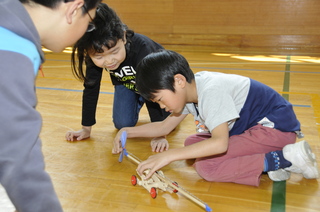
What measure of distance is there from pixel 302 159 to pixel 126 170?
708mm

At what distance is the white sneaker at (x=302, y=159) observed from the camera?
1352mm

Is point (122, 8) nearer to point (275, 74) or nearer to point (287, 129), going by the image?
point (275, 74)

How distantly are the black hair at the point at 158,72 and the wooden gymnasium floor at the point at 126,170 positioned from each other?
0.38 meters

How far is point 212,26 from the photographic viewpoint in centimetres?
508

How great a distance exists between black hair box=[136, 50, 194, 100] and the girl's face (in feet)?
0.97

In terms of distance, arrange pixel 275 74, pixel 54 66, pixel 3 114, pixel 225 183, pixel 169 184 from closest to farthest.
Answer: pixel 3 114 → pixel 169 184 → pixel 225 183 → pixel 275 74 → pixel 54 66

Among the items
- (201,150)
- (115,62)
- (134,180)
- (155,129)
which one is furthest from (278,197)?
(115,62)

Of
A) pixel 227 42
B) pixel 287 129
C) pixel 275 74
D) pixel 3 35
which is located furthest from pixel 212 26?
pixel 3 35

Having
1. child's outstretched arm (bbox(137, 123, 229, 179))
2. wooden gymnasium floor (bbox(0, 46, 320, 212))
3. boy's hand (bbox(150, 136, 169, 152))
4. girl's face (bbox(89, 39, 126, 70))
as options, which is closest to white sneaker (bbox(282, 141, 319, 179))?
wooden gymnasium floor (bbox(0, 46, 320, 212))

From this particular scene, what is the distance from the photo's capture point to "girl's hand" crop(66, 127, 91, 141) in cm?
187

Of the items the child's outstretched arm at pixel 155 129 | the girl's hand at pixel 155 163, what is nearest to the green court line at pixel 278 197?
the girl's hand at pixel 155 163

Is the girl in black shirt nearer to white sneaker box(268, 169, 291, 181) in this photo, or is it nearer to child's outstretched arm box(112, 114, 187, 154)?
child's outstretched arm box(112, 114, 187, 154)

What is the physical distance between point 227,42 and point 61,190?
4040 millimetres

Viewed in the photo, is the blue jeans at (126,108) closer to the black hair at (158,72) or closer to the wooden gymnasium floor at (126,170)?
the wooden gymnasium floor at (126,170)
